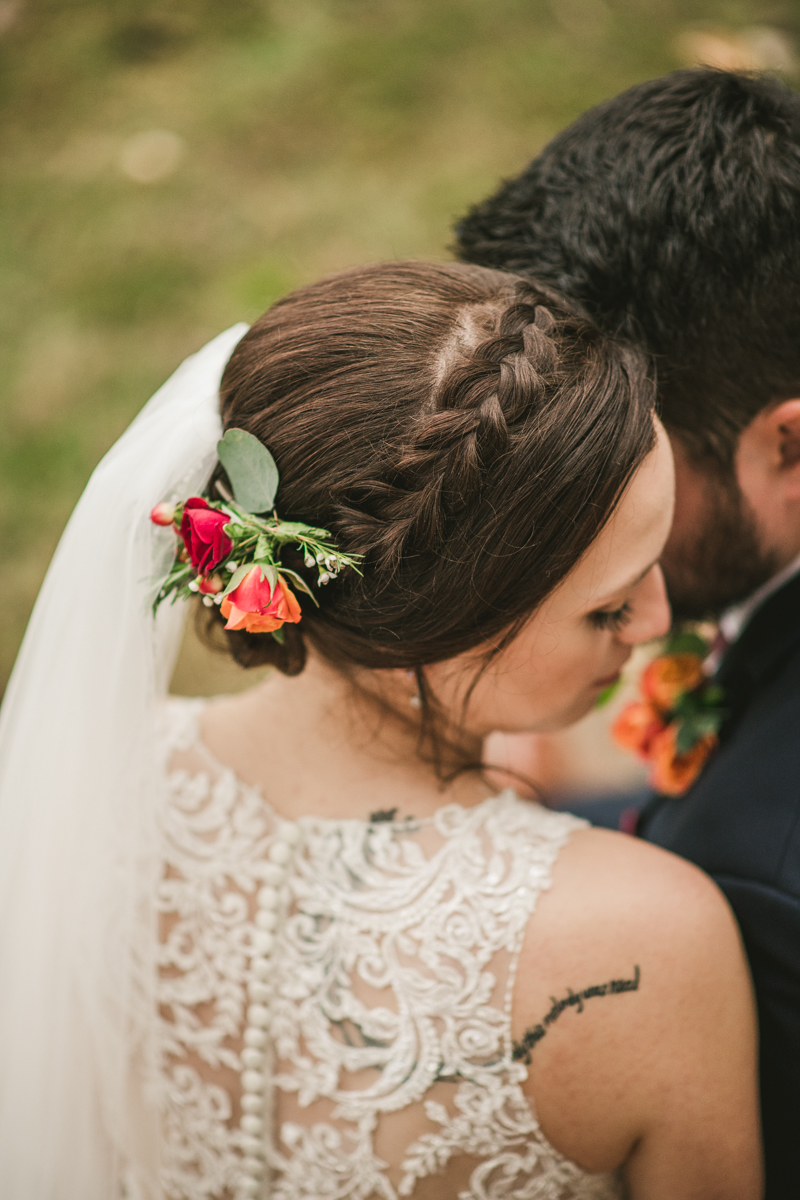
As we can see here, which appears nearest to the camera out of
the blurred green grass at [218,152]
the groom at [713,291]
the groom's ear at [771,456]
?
the groom at [713,291]

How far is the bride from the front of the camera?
1.33m

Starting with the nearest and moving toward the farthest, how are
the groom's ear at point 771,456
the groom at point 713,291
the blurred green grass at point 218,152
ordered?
the groom at point 713,291
the groom's ear at point 771,456
the blurred green grass at point 218,152

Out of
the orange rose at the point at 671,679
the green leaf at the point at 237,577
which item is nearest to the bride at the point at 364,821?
the green leaf at the point at 237,577

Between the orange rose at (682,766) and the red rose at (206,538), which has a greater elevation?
the red rose at (206,538)

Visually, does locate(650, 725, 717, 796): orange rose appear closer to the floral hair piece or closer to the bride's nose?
the bride's nose

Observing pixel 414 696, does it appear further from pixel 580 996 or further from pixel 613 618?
pixel 580 996

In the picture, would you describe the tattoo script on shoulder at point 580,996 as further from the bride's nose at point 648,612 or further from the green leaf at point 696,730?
the green leaf at point 696,730

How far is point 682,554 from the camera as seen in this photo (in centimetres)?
216

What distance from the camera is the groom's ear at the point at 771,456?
77.7 inches

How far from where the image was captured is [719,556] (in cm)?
212

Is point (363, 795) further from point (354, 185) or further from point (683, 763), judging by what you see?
point (354, 185)

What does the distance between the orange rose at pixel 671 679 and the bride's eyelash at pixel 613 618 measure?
708mm

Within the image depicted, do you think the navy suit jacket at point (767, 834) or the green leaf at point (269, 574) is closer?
the green leaf at point (269, 574)

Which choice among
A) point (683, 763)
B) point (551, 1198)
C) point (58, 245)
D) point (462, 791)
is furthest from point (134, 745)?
point (58, 245)
